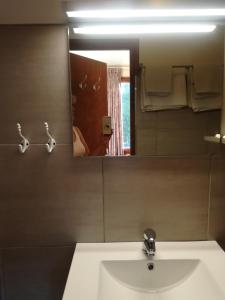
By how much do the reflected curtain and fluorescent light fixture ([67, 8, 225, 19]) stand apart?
21 cm

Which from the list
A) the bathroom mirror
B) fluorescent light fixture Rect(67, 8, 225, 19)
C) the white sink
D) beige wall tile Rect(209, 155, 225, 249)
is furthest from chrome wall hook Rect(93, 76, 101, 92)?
the white sink

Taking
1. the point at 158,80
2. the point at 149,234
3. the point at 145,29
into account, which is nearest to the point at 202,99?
the point at 158,80

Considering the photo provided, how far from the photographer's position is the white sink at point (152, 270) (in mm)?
956

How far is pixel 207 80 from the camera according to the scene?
3.51 ft

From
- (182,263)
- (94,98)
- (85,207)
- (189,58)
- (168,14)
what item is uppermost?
(168,14)

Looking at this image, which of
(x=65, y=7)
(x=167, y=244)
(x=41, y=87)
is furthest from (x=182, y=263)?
(x=65, y=7)

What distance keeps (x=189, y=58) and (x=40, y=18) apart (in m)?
0.63

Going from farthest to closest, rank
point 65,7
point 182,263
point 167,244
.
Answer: point 167,244
point 182,263
point 65,7

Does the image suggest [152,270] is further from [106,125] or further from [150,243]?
[106,125]

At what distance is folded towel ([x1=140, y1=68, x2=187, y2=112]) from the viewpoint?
1.07 metres

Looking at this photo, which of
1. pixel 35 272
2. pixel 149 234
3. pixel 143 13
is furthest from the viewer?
pixel 35 272

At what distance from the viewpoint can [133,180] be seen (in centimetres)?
112

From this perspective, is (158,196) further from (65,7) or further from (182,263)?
(65,7)

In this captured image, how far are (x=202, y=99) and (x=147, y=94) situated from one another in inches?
9.5
